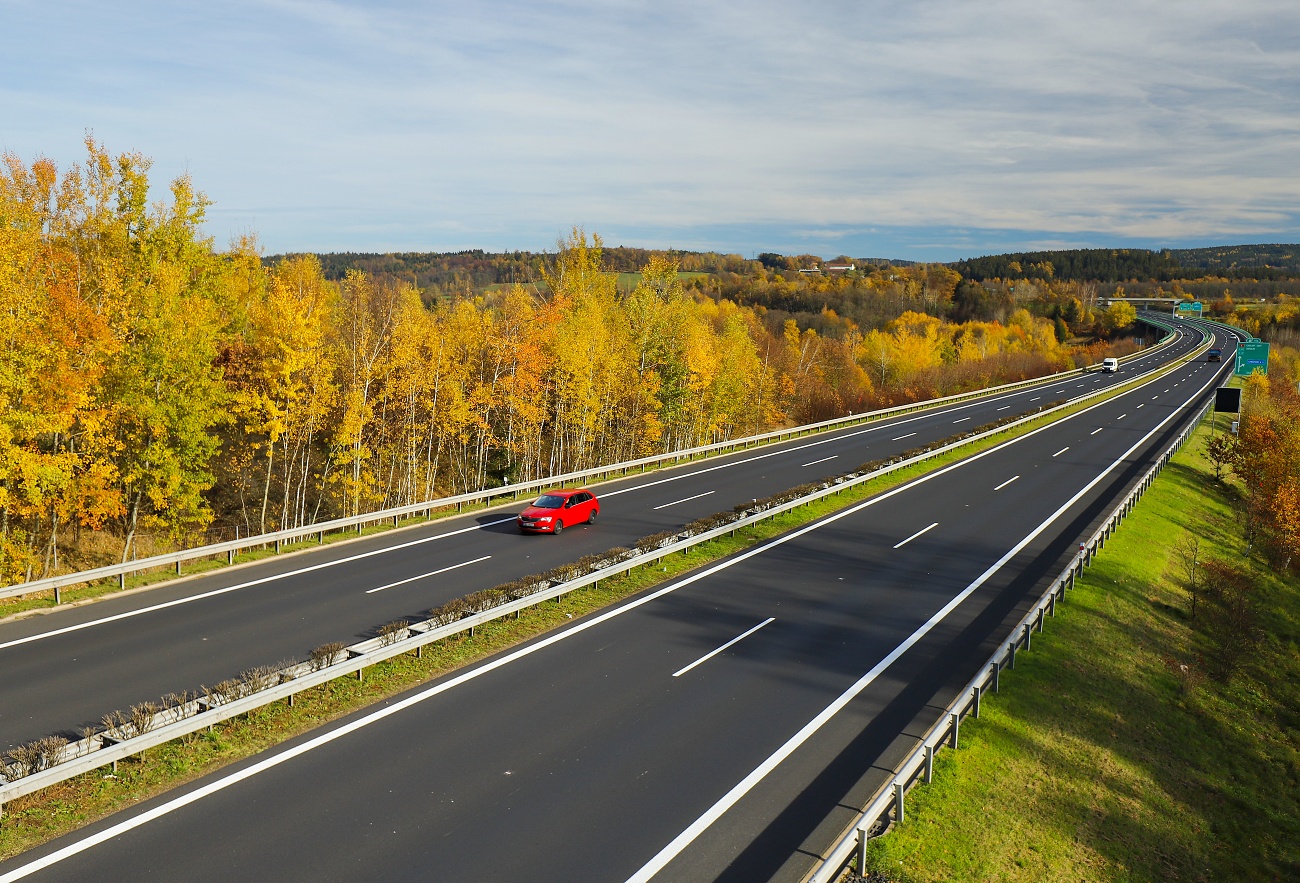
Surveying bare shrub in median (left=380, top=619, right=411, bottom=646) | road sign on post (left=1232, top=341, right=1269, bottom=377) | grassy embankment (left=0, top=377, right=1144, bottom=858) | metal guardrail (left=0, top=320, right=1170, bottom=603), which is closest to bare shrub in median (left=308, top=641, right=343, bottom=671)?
grassy embankment (left=0, top=377, right=1144, bottom=858)

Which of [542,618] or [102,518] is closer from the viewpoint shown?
[542,618]

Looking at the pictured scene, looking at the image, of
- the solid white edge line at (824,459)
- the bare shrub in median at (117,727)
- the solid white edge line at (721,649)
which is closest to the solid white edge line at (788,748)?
the bare shrub in median at (117,727)

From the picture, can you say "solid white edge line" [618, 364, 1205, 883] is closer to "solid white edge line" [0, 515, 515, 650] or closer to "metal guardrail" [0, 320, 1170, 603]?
"solid white edge line" [0, 515, 515, 650]

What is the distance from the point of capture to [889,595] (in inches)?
883

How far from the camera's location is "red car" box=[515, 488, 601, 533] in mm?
27750

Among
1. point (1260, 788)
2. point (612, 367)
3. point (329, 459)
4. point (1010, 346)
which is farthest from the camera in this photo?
point (1010, 346)

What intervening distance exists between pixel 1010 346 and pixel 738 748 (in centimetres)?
13591

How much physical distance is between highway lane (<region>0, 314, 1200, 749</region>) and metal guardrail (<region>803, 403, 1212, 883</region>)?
11640 millimetres

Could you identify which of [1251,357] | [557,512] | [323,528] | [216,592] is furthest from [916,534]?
[1251,357]

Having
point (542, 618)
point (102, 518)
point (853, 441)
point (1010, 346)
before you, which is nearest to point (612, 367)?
point (853, 441)

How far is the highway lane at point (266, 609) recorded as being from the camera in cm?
1482

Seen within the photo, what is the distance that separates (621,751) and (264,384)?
29566 millimetres

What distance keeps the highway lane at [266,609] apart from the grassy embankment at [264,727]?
192cm

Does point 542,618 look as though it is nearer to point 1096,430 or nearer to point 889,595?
point 889,595
